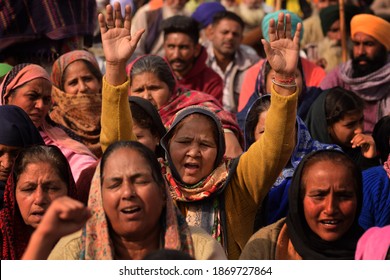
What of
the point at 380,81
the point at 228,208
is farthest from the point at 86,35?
the point at 228,208

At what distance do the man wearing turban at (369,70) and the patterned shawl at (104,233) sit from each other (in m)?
4.30

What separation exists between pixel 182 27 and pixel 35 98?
355 cm

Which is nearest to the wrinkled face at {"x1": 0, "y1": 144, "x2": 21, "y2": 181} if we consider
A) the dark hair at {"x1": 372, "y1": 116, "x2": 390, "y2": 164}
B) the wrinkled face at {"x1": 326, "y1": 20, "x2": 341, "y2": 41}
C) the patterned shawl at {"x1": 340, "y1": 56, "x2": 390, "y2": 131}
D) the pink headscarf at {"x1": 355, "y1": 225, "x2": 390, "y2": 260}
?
the pink headscarf at {"x1": 355, "y1": 225, "x2": 390, "y2": 260}

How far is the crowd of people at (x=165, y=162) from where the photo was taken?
5.98 m

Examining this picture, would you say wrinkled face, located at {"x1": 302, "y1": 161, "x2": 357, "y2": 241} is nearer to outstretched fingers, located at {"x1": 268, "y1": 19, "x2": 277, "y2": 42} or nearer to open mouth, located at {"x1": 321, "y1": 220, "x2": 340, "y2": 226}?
open mouth, located at {"x1": 321, "y1": 220, "x2": 340, "y2": 226}

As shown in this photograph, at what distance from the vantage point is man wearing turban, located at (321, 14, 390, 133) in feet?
34.3

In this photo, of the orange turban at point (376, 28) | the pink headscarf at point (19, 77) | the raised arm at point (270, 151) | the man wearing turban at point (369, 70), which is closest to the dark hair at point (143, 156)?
the raised arm at point (270, 151)

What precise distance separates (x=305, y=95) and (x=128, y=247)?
4118 millimetres

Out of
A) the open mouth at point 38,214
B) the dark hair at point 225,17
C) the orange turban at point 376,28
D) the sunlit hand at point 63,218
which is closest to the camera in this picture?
the sunlit hand at point 63,218

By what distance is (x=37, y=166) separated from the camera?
6695 mm

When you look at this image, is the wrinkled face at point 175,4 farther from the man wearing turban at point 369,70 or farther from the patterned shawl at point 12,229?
the patterned shawl at point 12,229

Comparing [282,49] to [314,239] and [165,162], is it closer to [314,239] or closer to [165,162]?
[165,162]

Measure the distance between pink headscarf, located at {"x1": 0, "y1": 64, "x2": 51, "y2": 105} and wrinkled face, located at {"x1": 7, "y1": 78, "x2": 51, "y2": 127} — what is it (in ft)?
0.10

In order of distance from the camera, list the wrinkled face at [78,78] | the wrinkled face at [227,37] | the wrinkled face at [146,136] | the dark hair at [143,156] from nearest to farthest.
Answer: the dark hair at [143,156] → the wrinkled face at [146,136] → the wrinkled face at [78,78] → the wrinkled face at [227,37]
